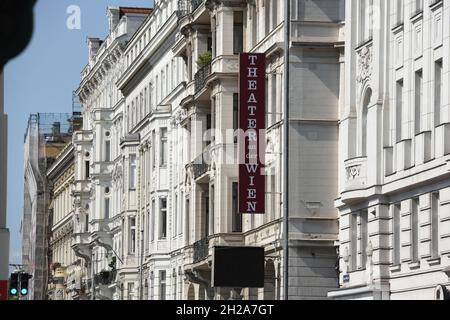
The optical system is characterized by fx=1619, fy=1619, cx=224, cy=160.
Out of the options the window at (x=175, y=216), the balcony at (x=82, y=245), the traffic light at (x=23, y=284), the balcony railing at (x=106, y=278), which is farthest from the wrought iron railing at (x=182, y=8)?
the balcony at (x=82, y=245)

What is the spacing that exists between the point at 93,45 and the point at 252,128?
141 feet

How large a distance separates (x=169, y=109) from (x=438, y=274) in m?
41.1

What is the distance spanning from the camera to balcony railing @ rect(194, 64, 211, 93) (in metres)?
60.5

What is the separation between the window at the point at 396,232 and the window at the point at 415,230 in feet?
3.56

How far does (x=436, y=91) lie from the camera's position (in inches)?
1412

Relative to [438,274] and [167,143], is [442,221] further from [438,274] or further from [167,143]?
[167,143]

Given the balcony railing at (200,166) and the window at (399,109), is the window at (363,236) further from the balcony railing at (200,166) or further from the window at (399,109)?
the balcony railing at (200,166)

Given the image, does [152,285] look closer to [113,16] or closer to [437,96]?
[113,16]

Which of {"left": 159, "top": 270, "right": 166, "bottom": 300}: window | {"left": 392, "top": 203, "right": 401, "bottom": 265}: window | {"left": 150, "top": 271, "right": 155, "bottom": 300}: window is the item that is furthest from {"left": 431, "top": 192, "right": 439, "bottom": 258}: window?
{"left": 150, "top": 271, "right": 155, "bottom": 300}: window

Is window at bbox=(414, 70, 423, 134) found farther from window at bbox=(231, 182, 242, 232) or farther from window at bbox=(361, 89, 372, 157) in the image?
window at bbox=(231, 182, 242, 232)

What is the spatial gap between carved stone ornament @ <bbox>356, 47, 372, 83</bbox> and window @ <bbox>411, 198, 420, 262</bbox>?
18.2 ft

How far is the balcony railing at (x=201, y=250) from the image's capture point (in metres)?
59.6

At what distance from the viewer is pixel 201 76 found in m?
62.4
